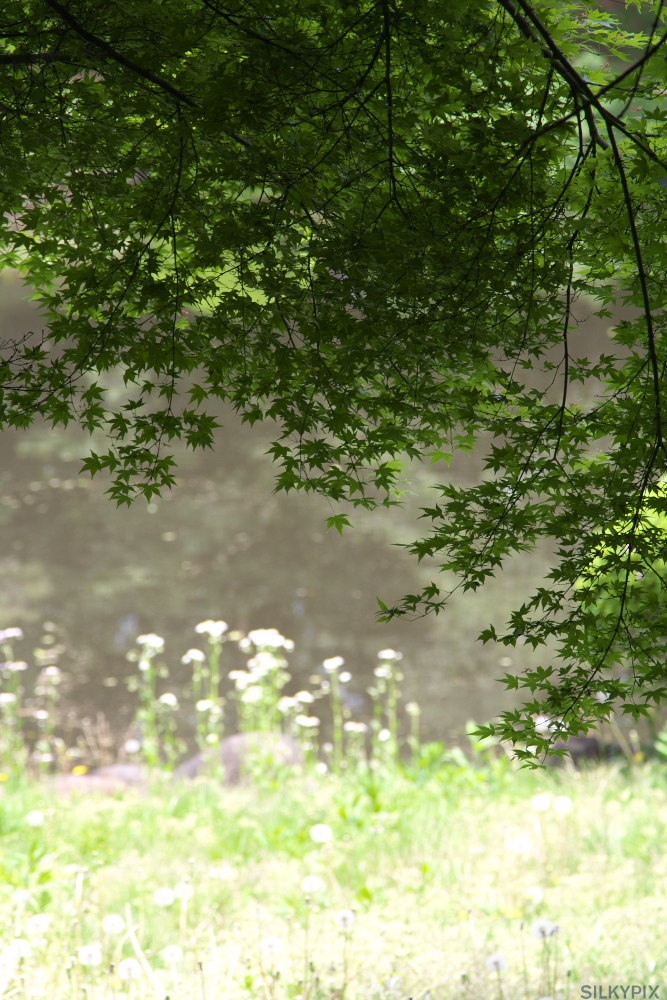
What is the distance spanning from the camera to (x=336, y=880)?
4422mm

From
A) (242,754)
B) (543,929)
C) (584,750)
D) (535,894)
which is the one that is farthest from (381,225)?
(584,750)

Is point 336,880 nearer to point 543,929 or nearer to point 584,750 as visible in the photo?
point 543,929

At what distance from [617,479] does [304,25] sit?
1.61 meters

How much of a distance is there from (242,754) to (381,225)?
4606mm

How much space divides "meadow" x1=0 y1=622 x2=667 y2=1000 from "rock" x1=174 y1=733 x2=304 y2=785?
0.14 m

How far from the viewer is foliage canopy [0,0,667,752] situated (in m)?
2.24

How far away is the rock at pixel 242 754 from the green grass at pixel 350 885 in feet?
0.92

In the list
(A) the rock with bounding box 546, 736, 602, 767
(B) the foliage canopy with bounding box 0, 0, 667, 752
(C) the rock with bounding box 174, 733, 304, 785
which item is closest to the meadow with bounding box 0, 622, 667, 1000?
(C) the rock with bounding box 174, 733, 304, 785

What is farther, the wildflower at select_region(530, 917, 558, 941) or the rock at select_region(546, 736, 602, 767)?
the rock at select_region(546, 736, 602, 767)

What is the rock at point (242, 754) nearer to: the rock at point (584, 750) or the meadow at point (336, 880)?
the meadow at point (336, 880)

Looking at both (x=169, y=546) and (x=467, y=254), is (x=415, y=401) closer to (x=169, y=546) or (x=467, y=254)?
(x=467, y=254)

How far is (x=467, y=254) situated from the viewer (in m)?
2.31

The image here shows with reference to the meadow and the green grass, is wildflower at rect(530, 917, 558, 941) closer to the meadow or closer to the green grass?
the meadow

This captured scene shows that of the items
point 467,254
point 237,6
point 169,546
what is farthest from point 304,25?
point 169,546
